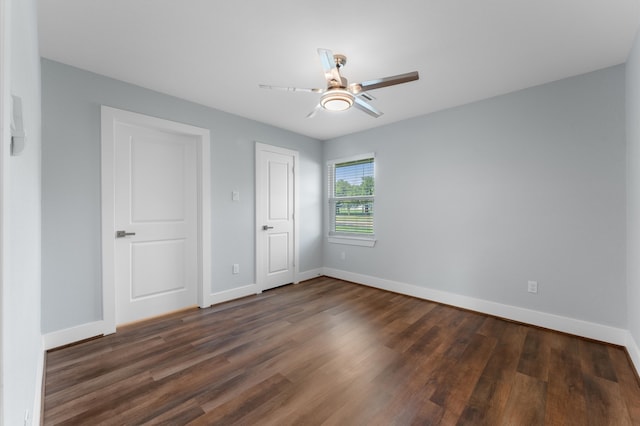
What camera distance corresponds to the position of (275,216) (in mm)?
4125

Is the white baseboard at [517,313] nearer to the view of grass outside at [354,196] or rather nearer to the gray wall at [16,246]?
the view of grass outside at [354,196]

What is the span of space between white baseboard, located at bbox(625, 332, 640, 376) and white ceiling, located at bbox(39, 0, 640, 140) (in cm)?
236

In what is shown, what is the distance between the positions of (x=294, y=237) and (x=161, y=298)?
2016 millimetres

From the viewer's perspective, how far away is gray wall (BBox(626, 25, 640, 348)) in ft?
6.55

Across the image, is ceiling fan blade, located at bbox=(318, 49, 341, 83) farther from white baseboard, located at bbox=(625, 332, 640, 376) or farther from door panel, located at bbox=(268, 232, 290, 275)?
white baseboard, located at bbox=(625, 332, 640, 376)

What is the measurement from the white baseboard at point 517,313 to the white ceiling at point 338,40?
7.77 ft

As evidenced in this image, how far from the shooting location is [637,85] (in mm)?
1992

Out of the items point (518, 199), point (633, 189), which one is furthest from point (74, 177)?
point (633, 189)

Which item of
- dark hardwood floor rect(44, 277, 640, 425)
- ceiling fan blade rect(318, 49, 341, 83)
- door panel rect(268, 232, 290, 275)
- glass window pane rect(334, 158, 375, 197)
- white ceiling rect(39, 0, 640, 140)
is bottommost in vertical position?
dark hardwood floor rect(44, 277, 640, 425)

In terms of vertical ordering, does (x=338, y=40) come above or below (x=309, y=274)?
above

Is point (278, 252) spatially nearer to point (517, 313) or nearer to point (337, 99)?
point (337, 99)

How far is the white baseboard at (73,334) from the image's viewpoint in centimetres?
226

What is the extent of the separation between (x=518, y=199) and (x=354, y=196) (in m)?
2.25

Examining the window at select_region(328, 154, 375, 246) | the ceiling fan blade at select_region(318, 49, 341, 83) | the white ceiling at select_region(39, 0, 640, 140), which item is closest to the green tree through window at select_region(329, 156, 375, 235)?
the window at select_region(328, 154, 375, 246)
